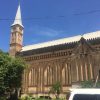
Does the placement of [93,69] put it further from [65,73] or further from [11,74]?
[11,74]

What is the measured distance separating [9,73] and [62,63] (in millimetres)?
9419

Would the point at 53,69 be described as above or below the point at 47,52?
below

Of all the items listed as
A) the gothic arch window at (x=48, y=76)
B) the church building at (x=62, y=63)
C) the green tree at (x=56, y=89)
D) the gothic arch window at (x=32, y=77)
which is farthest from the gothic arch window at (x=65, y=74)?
the gothic arch window at (x=32, y=77)

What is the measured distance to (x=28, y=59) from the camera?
4369cm

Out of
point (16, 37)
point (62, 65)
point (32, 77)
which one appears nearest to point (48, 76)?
point (62, 65)

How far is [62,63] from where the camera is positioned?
3922 centimetres

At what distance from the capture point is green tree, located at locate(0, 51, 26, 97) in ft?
107

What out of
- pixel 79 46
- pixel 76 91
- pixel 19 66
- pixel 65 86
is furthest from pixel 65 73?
pixel 76 91

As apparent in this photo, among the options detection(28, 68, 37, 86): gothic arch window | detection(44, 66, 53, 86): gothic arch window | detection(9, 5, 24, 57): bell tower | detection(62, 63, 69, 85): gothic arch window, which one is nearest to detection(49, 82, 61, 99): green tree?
detection(62, 63, 69, 85): gothic arch window

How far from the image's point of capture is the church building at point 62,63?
36250 millimetres

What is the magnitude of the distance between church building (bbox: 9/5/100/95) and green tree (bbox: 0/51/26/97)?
6.05 m

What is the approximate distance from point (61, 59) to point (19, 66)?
7.57m

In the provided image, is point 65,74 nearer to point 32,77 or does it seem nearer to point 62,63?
point 62,63

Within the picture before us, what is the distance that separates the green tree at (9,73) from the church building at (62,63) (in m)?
6.05
